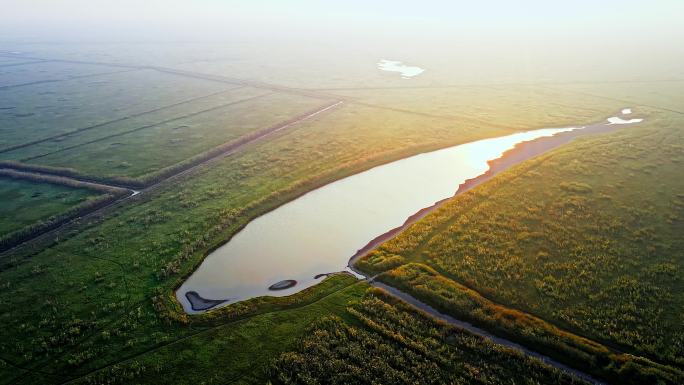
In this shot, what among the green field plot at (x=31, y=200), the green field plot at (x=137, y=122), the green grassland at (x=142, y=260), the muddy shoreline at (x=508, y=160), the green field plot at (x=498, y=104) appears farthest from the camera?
the green field plot at (x=498, y=104)

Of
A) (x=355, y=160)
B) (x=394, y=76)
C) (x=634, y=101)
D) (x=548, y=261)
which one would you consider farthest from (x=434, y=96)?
(x=548, y=261)

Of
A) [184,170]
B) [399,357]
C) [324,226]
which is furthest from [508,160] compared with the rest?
[184,170]

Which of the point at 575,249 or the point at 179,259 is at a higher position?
the point at 575,249

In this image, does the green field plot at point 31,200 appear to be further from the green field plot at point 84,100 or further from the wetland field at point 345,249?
the green field plot at point 84,100

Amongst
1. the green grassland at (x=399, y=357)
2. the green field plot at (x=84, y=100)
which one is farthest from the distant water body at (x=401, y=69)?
the green grassland at (x=399, y=357)

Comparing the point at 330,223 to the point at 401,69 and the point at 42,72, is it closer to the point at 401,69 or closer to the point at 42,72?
the point at 401,69

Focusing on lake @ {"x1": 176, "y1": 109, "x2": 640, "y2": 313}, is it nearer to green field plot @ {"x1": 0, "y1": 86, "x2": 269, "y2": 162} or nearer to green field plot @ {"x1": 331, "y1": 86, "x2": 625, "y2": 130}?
green field plot @ {"x1": 331, "y1": 86, "x2": 625, "y2": 130}
